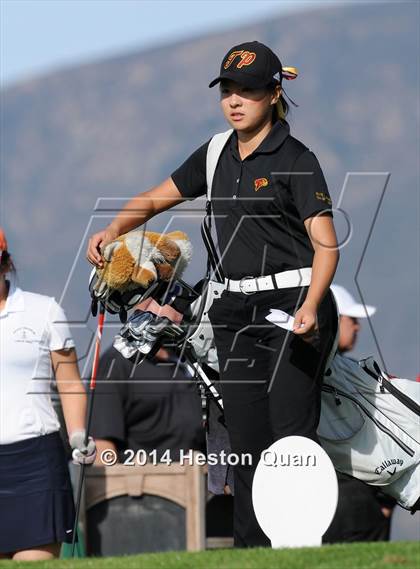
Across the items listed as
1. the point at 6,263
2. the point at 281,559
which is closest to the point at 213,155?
the point at 6,263

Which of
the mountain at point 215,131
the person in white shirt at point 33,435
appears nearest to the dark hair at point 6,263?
the person in white shirt at point 33,435

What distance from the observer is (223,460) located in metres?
6.27

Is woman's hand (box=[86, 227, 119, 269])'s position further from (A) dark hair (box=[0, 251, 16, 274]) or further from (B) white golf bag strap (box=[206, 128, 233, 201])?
(A) dark hair (box=[0, 251, 16, 274])

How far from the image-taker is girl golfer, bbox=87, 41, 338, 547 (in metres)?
5.75

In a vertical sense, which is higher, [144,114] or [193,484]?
[144,114]

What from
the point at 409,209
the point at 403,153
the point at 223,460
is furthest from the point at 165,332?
the point at 403,153

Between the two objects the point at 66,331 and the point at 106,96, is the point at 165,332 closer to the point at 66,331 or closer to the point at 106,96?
the point at 66,331

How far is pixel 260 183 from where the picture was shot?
5793 mm

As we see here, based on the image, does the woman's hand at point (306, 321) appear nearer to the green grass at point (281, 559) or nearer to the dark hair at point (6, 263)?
the green grass at point (281, 559)

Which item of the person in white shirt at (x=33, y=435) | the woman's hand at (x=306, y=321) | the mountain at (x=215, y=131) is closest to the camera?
the woman's hand at (x=306, y=321)

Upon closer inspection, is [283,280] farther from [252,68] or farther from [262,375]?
[252,68]

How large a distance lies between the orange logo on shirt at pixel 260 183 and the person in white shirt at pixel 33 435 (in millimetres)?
1423

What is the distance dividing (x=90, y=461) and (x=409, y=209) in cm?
510

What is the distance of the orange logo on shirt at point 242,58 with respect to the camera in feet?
19.1
